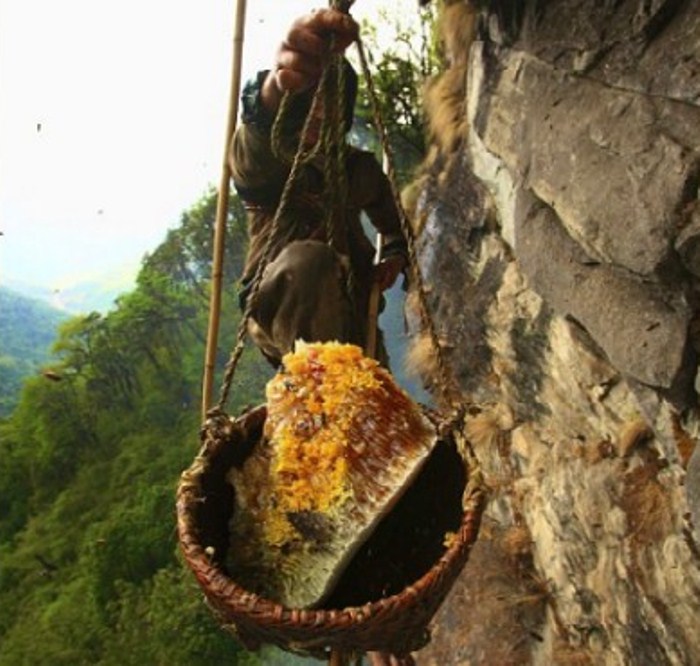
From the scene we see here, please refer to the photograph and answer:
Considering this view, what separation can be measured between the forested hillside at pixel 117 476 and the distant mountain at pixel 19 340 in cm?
1059

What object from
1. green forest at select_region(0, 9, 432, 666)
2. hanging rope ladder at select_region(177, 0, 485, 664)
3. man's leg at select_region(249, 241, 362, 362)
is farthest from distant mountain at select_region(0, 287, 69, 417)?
hanging rope ladder at select_region(177, 0, 485, 664)

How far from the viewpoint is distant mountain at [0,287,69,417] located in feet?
99.2

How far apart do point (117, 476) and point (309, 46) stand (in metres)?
15.9

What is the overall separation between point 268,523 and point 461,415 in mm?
655

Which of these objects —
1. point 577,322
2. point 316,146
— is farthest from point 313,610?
point 577,322

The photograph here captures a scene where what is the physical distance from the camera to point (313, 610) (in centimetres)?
163

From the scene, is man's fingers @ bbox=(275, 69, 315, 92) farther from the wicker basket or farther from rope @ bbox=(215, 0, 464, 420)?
the wicker basket

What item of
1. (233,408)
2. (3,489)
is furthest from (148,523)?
(3,489)

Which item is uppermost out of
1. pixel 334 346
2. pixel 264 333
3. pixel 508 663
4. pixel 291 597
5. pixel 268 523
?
pixel 334 346

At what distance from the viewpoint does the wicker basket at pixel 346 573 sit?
4.83 feet

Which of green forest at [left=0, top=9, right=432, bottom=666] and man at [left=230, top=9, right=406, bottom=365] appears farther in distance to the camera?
green forest at [left=0, top=9, right=432, bottom=666]

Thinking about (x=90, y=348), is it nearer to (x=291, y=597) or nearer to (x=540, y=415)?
(x=540, y=415)

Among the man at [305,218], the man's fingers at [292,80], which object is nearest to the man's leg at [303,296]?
the man at [305,218]

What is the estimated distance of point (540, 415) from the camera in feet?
15.4
